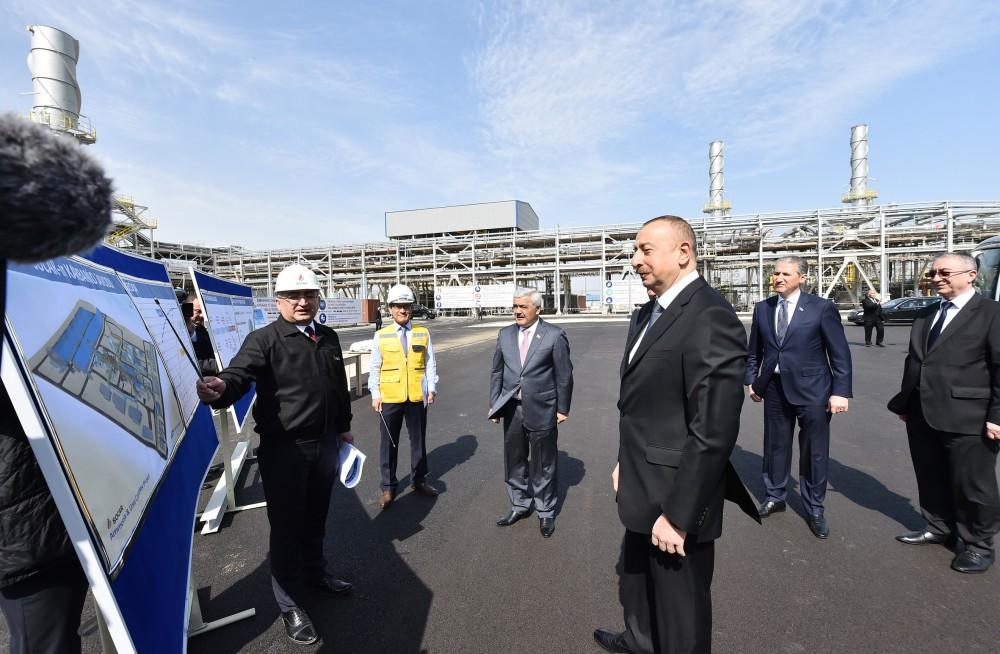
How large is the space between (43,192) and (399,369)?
3.35 metres

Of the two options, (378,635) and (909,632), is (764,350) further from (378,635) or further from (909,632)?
(378,635)

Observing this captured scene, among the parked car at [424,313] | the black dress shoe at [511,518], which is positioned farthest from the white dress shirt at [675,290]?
the parked car at [424,313]

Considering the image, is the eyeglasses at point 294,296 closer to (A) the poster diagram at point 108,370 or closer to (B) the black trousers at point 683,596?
(A) the poster diagram at point 108,370

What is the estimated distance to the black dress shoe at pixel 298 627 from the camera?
2.25m

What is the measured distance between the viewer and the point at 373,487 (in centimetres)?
417

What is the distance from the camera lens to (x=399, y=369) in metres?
3.94

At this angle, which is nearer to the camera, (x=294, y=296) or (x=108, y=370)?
(x=108, y=370)

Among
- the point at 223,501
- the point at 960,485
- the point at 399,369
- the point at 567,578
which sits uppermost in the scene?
the point at 399,369

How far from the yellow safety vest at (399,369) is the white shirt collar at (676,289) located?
2491 mm

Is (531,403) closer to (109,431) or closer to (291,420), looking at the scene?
(291,420)

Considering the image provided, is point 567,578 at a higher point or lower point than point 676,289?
lower

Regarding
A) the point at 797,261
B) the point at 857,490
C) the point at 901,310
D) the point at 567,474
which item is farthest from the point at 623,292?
the point at 797,261

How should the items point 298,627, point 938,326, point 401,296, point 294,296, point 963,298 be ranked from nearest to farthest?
point 298,627
point 294,296
point 963,298
point 938,326
point 401,296

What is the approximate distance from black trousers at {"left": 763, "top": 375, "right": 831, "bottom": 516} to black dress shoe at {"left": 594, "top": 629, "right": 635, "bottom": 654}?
2073 millimetres
